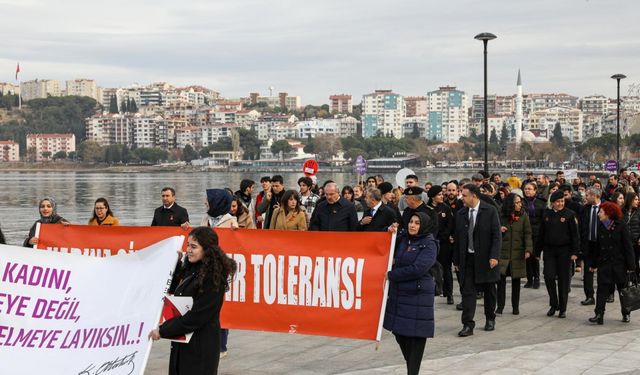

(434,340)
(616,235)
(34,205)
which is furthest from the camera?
(34,205)

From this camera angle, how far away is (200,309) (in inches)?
213

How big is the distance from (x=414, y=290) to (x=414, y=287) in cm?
3

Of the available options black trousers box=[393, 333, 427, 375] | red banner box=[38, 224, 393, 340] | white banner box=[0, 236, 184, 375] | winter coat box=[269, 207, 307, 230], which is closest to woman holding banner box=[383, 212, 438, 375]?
black trousers box=[393, 333, 427, 375]

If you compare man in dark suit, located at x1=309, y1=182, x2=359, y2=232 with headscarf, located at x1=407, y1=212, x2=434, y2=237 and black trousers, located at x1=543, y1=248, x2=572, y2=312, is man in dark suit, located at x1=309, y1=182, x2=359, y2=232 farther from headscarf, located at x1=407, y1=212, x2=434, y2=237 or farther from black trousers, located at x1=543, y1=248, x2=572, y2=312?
headscarf, located at x1=407, y1=212, x2=434, y2=237

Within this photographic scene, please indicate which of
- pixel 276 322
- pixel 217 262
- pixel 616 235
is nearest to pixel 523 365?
pixel 276 322

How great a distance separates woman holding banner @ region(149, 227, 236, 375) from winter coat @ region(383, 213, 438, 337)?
6.32ft

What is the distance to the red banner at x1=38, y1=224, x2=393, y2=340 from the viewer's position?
7531 millimetres

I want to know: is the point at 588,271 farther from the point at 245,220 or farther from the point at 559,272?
the point at 245,220

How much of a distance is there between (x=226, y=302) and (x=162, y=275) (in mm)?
2509

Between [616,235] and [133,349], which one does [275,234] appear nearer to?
[133,349]

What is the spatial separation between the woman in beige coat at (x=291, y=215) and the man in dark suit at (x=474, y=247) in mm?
1722

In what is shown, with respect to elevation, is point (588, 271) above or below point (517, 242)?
below

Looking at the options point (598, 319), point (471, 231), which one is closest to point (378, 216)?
point (471, 231)

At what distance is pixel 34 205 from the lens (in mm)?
62094
